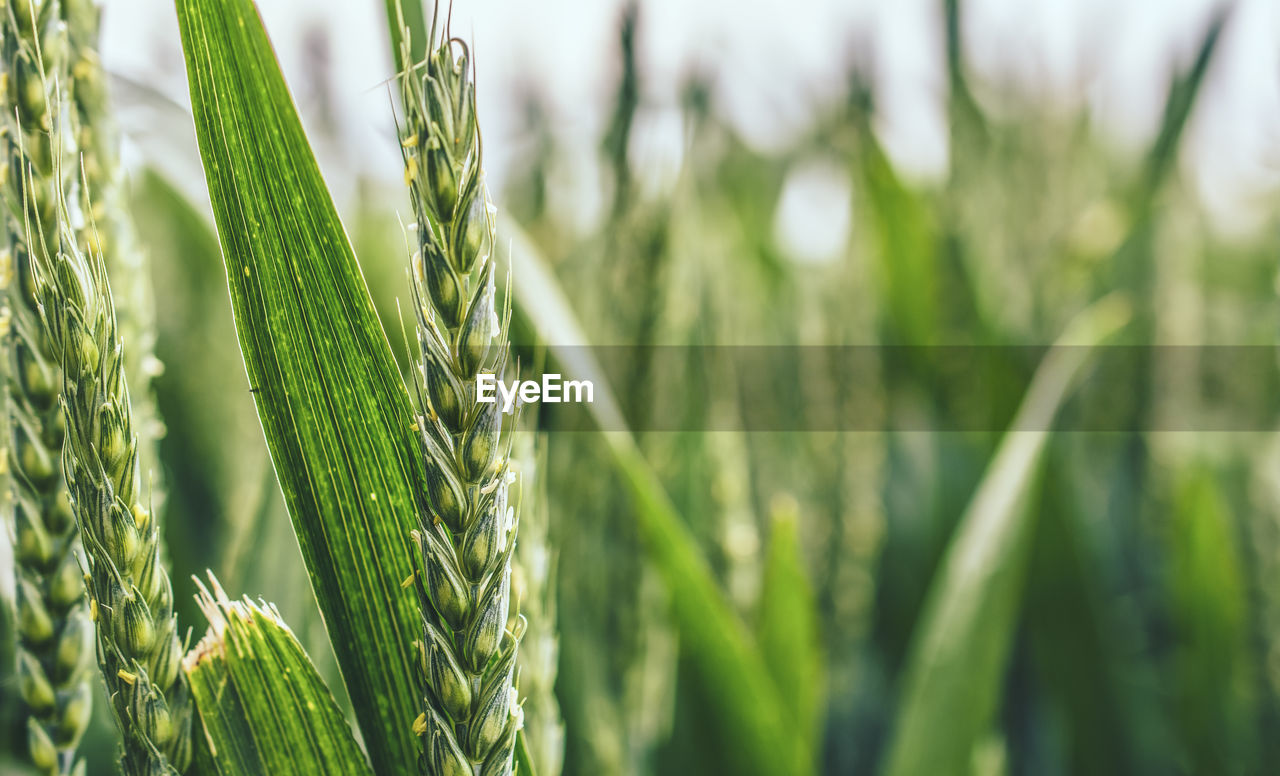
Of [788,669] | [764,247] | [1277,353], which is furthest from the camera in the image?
[764,247]

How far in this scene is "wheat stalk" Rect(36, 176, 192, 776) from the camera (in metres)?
0.17

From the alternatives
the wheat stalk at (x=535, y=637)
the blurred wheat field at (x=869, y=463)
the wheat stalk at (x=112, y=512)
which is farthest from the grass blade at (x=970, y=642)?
the wheat stalk at (x=112, y=512)

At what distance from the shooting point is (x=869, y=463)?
0.71 meters

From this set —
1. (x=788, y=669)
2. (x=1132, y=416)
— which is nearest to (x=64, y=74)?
(x=788, y=669)

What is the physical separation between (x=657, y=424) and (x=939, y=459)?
1.17ft

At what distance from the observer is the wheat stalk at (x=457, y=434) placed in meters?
0.16

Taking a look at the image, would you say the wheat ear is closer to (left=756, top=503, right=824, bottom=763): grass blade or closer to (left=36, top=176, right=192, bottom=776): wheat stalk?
(left=36, top=176, right=192, bottom=776): wheat stalk

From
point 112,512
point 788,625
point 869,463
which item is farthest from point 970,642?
point 112,512

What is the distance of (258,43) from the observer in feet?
0.72

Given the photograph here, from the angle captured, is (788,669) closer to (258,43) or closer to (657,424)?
(657,424)

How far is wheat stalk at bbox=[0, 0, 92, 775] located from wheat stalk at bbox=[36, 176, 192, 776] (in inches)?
0.9

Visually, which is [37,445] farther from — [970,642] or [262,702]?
[970,642]

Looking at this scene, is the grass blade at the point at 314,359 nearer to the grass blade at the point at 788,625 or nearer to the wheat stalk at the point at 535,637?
the wheat stalk at the point at 535,637

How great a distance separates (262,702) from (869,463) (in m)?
0.57
